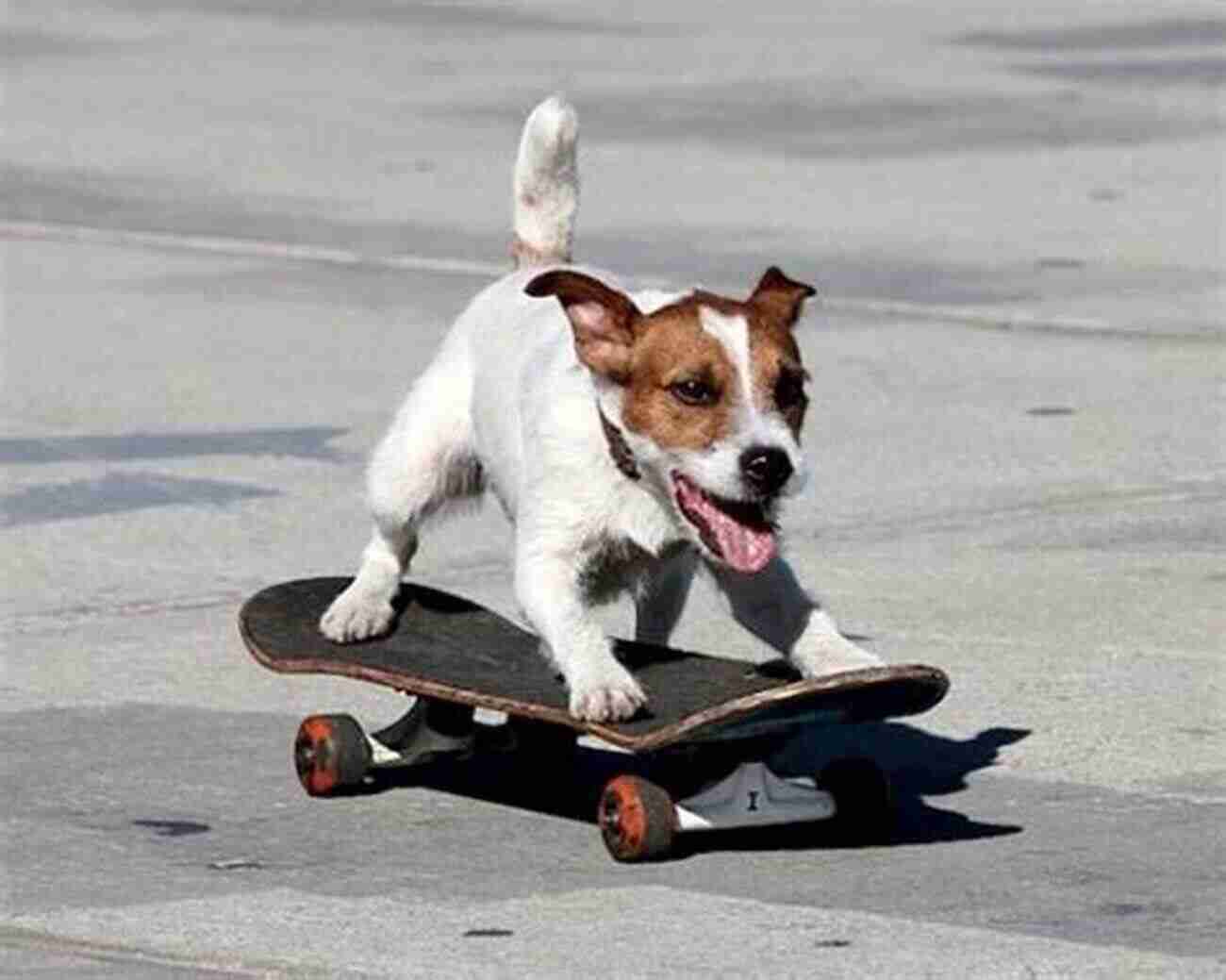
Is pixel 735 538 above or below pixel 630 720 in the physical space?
above

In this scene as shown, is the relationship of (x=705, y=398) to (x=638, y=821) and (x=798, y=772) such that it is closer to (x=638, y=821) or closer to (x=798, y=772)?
(x=638, y=821)

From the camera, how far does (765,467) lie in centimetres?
796

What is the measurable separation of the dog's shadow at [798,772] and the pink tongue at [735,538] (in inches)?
21.0

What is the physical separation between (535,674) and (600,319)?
853mm

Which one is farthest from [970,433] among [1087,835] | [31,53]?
[31,53]

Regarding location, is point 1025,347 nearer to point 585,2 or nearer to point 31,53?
point 31,53

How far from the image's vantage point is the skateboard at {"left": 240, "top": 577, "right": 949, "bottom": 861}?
8.11 meters

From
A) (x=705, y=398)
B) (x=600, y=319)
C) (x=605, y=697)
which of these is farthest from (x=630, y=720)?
(x=600, y=319)

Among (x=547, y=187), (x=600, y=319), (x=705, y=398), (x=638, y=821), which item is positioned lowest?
(x=638, y=821)

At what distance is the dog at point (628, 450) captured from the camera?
8.06 m

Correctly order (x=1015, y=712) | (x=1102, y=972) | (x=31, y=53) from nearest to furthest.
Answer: (x=1102, y=972), (x=1015, y=712), (x=31, y=53)

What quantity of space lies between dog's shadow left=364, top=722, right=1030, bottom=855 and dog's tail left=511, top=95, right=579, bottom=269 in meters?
1.07

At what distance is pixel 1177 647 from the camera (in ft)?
33.8

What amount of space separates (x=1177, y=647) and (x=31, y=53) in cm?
1412
